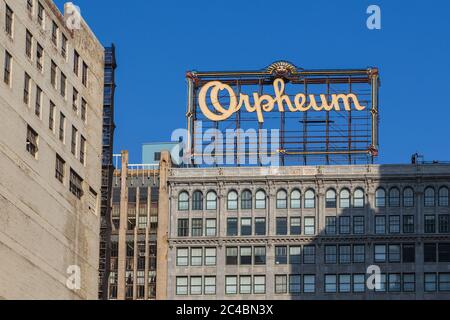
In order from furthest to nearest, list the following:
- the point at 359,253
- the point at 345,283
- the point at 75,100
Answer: the point at 359,253
the point at 345,283
the point at 75,100

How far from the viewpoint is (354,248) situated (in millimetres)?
139000

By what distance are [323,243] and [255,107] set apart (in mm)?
18276

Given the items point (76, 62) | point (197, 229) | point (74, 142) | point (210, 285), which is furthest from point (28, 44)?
point (197, 229)

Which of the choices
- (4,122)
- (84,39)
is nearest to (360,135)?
(84,39)

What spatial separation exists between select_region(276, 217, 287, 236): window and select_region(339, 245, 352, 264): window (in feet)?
23.0

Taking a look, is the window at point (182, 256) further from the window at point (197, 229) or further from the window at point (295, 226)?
the window at point (295, 226)

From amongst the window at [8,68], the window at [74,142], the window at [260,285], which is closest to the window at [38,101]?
the window at [8,68]

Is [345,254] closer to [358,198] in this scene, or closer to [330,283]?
[330,283]

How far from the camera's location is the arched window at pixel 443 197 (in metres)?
140

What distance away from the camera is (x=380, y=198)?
461 ft

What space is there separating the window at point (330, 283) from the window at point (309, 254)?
2.54m

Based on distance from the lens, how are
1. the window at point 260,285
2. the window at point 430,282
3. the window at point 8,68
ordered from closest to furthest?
the window at point 8,68 < the window at point 430,282 < the window at point 260,285

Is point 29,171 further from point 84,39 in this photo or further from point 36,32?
point 84,39

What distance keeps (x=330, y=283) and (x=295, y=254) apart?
5.50 m
